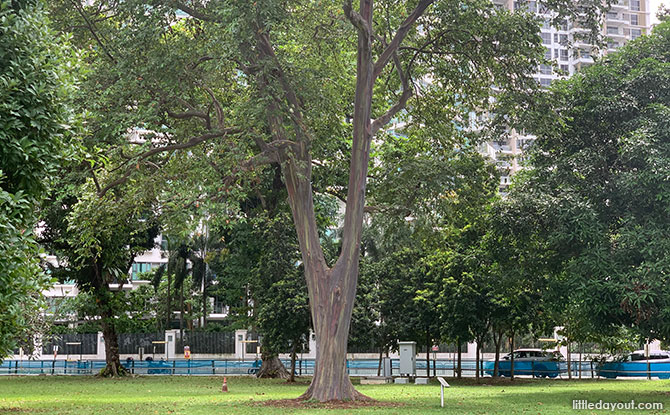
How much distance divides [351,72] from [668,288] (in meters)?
13.4

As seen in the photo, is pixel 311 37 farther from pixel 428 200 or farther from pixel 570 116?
pixel 570 116

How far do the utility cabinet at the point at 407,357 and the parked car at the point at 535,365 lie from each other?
29.8 ft

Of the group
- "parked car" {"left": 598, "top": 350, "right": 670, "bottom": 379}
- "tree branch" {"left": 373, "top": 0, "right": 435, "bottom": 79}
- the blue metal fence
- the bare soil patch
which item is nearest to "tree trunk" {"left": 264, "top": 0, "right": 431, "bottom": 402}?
"tree branch" {"left": 373, "top": 0, "right": 435, "bottom": 79}

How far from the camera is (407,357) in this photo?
29.9 metres

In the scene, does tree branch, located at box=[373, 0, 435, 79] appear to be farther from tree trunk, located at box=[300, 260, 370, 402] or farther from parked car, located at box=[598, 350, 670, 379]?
parked car, located at box=[598, 350, 670, 379]

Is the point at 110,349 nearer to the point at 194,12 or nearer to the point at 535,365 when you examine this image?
the point at 535,365

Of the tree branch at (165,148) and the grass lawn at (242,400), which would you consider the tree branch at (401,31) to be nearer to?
the tree branch at (165,148)

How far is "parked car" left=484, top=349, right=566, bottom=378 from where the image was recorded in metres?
37.0

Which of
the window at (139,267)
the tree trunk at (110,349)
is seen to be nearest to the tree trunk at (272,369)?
the tree trunk at (110,349)

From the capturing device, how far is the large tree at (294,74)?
18391 millimetres

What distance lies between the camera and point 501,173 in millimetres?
26641

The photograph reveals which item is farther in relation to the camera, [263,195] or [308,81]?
[263,195]

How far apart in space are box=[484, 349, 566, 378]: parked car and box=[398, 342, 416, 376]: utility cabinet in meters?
9.07

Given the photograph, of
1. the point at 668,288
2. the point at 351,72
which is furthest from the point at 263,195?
the point at 668,288
